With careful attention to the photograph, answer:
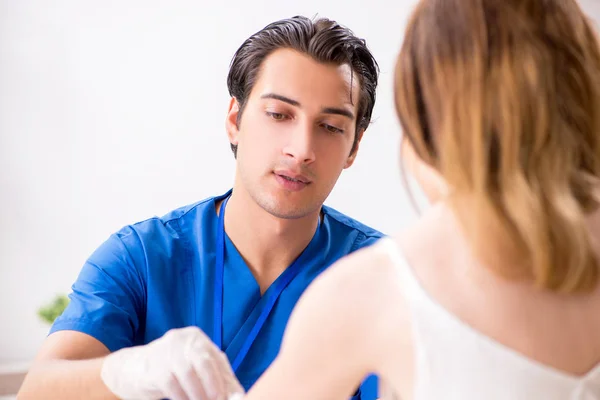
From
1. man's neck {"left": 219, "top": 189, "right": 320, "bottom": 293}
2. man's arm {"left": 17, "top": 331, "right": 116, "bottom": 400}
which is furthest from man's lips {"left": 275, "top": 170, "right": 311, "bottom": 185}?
man's arm {"left": 17, "top": 331, "right": 116, "bottom": 400}

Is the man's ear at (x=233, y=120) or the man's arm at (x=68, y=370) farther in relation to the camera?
the man's ear at (x=233, y=120)

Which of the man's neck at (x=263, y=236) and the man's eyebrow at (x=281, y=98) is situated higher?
the man's eyebrow at (x=281, y=98)

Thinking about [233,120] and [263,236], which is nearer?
[263,236]

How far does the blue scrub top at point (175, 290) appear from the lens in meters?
1.39

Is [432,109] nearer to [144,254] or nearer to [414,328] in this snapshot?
[414,328]

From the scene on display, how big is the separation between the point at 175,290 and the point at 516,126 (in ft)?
3.26

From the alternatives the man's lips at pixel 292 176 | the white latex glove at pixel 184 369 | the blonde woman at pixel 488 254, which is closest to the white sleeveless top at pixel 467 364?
the blonde woman at pixel 488 254

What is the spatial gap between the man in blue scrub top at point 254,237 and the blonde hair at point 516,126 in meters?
0.78

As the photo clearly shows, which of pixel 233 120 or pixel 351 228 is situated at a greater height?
pixel 233 120

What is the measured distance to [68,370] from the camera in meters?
1.21

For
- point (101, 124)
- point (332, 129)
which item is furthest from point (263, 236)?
A: point (101, 124)

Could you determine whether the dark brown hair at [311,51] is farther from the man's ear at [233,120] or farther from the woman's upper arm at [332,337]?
the woman's upper arm at [332,337]

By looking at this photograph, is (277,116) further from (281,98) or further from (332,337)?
(332,337)

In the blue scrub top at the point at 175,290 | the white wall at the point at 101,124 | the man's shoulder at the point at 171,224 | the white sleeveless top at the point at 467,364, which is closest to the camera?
the white sleeveless top at the point at 467,364
